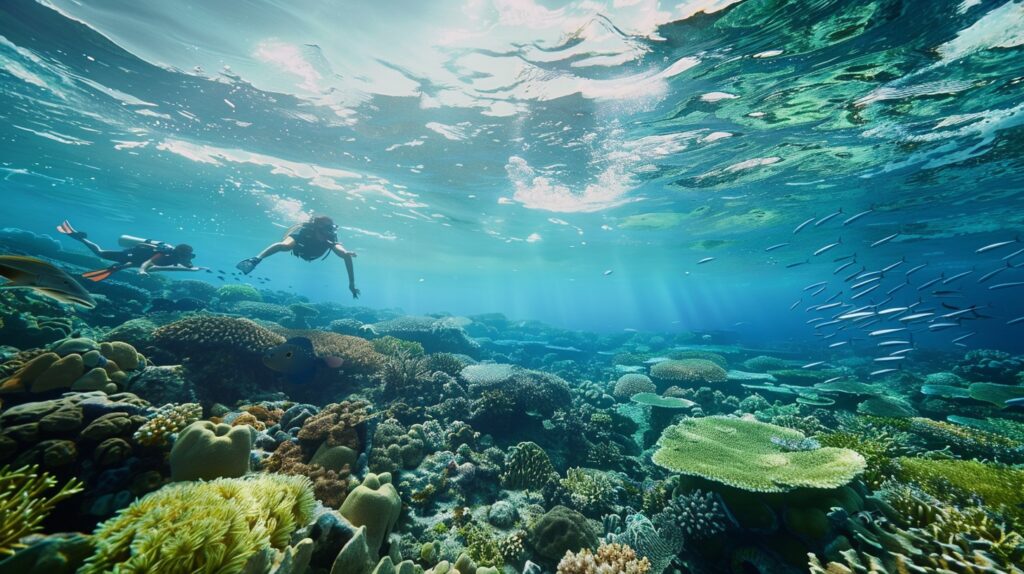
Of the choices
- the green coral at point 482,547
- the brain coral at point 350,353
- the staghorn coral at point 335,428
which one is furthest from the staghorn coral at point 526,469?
the brain coral at point 350,353

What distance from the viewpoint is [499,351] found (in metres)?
25.5

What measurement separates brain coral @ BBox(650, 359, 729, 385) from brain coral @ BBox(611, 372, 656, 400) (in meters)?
1.25

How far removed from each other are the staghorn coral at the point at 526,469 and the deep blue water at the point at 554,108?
8.37 metres

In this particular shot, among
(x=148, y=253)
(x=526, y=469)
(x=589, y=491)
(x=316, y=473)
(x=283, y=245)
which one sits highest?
(x=148, y=253)

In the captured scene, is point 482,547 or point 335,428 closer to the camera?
point 482,547

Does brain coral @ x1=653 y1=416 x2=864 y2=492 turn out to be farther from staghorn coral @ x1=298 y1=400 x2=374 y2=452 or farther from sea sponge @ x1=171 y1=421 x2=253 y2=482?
sea sponge @ x1=171 y1=421 x2=253 y2=482

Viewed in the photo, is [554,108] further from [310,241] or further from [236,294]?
[236,294]

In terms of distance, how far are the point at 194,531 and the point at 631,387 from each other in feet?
44.6

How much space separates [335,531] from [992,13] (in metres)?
15.2

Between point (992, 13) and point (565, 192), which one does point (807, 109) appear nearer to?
point (992, 13)

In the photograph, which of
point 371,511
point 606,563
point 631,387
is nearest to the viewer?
point 371,511

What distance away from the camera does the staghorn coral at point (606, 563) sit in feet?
11.7

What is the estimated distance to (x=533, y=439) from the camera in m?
8.41

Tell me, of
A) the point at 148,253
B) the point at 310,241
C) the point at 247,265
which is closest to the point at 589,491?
the point at 247,265
